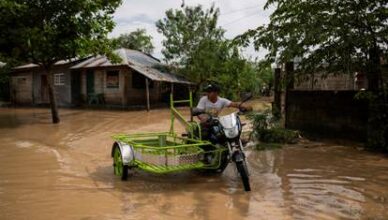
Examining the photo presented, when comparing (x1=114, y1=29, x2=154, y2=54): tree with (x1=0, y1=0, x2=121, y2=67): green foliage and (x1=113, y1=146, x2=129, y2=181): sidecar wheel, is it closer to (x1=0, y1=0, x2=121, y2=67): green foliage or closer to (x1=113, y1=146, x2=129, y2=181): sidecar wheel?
(x1=0, y1=0, x2=121, y2=67): green foliage

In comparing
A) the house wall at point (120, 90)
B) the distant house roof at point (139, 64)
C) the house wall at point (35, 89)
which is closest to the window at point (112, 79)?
the house wall at point (120, 90)

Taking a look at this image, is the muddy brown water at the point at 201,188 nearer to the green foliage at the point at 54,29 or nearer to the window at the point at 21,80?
the green foliage at the point at 54,29

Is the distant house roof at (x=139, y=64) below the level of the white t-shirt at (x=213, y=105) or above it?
above

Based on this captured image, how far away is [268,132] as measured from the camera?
12664 mm

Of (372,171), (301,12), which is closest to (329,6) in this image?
(301,12)

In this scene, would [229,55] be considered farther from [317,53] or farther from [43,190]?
[43,190]

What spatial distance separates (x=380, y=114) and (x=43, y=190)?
772 centimetres

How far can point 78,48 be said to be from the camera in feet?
60.7

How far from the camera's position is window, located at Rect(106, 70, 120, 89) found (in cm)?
2900

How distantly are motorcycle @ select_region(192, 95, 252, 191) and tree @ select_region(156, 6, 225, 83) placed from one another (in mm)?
23190

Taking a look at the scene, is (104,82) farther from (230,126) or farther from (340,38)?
(230,126)

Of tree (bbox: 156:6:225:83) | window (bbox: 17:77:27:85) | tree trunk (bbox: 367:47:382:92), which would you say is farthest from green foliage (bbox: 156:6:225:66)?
tree trunk (bbox: 367:47:382:92)

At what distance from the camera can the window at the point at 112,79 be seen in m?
29.0

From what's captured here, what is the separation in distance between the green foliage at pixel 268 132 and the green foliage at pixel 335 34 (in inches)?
77.8
